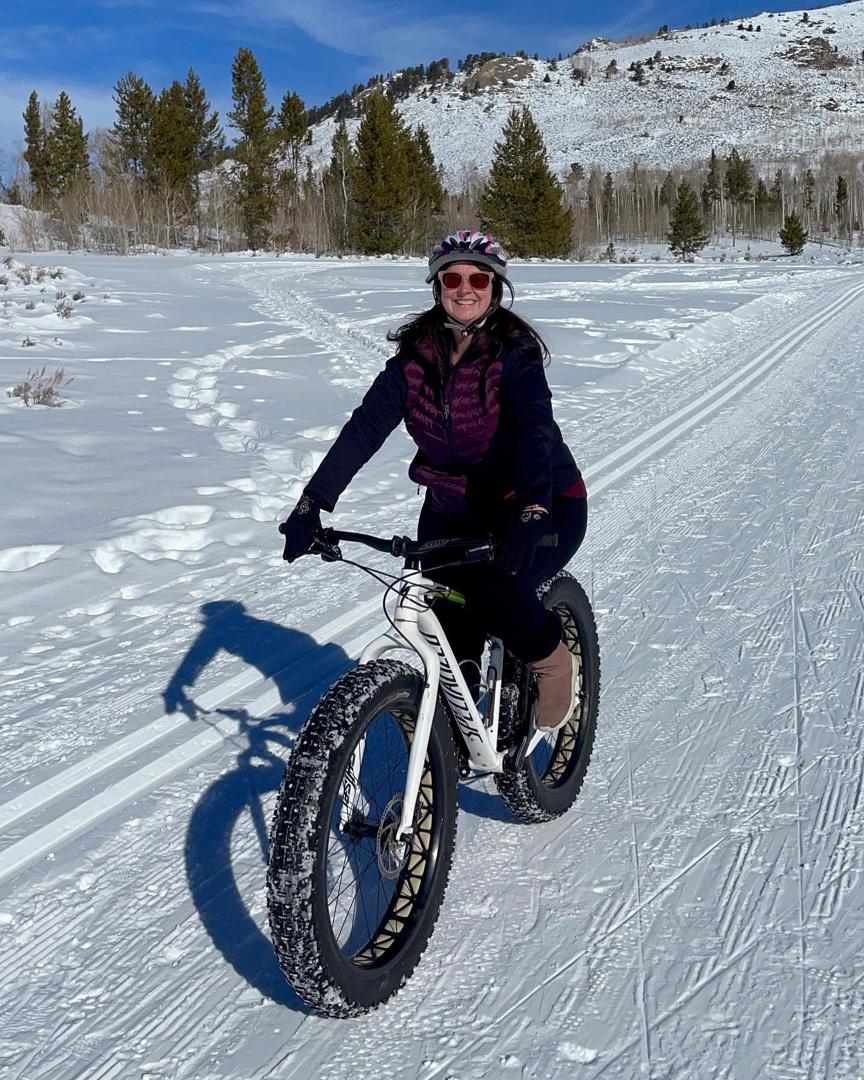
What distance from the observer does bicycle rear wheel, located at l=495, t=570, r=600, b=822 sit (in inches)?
125

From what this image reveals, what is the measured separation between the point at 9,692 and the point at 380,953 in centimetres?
238

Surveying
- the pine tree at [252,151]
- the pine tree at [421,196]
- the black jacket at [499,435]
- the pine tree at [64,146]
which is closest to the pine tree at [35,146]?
the pine tree at [64,146]

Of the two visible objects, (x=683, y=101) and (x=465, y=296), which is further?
(x=683, y=101)

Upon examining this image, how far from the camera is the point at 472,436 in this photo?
2.88 metres

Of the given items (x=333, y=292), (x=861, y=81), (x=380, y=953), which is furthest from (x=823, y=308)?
(x=861, y=81)

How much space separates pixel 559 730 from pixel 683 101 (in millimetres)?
165257

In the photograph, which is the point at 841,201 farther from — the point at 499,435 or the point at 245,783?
the point at 245,783

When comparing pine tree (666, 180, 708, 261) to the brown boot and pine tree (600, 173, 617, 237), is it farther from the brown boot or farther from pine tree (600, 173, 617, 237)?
the brown boot

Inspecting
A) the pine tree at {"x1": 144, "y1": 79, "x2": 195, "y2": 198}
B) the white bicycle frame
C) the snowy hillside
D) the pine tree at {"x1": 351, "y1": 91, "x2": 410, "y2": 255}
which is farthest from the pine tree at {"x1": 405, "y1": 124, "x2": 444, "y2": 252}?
the snowy hillside

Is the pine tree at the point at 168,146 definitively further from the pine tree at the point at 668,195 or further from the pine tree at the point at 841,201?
the pine tree at the point at 841,201

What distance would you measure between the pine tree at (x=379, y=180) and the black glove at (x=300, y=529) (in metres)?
42.5

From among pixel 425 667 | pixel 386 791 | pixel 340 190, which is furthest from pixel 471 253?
pixel 340 190

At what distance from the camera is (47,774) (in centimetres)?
354

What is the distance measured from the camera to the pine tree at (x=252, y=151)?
43969mm
